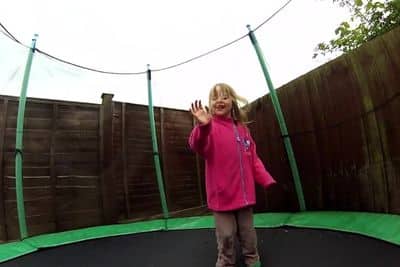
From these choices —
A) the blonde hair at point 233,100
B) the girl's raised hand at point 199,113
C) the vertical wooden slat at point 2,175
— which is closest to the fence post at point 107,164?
the vertical wooden slat at point 2,175

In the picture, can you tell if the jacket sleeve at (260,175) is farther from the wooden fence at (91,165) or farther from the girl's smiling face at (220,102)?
the wooden fence at (91,165)

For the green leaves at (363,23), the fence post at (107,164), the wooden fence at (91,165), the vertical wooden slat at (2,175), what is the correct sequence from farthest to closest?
the fence post at (107,164) → the green leaves at (363,23) → the wooden fence at (91,165) → the vertical wooden slat at (2,175)

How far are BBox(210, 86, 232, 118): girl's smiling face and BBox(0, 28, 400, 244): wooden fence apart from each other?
81 cm

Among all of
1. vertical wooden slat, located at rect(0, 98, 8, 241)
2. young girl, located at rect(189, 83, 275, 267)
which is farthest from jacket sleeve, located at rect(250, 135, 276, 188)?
vertical wooden slat, located at rect(0, 98, 8, 241)

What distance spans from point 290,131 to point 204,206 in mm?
1185

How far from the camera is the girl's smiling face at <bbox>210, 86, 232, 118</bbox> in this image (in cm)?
136

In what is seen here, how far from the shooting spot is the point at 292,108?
2211mm

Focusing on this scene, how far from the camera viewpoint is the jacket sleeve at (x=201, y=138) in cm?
120

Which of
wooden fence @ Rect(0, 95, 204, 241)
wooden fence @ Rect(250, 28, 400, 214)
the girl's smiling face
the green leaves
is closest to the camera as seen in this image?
the girl's smiling face

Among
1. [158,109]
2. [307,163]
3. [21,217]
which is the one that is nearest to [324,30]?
[307,163]

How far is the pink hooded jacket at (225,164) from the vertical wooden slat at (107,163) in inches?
57.8

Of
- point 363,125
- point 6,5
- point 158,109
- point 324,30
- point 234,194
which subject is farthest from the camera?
point 158,109

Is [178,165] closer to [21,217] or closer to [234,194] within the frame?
[21,217]

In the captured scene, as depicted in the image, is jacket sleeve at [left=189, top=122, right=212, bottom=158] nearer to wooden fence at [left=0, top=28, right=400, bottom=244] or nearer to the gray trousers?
the gray trousers
